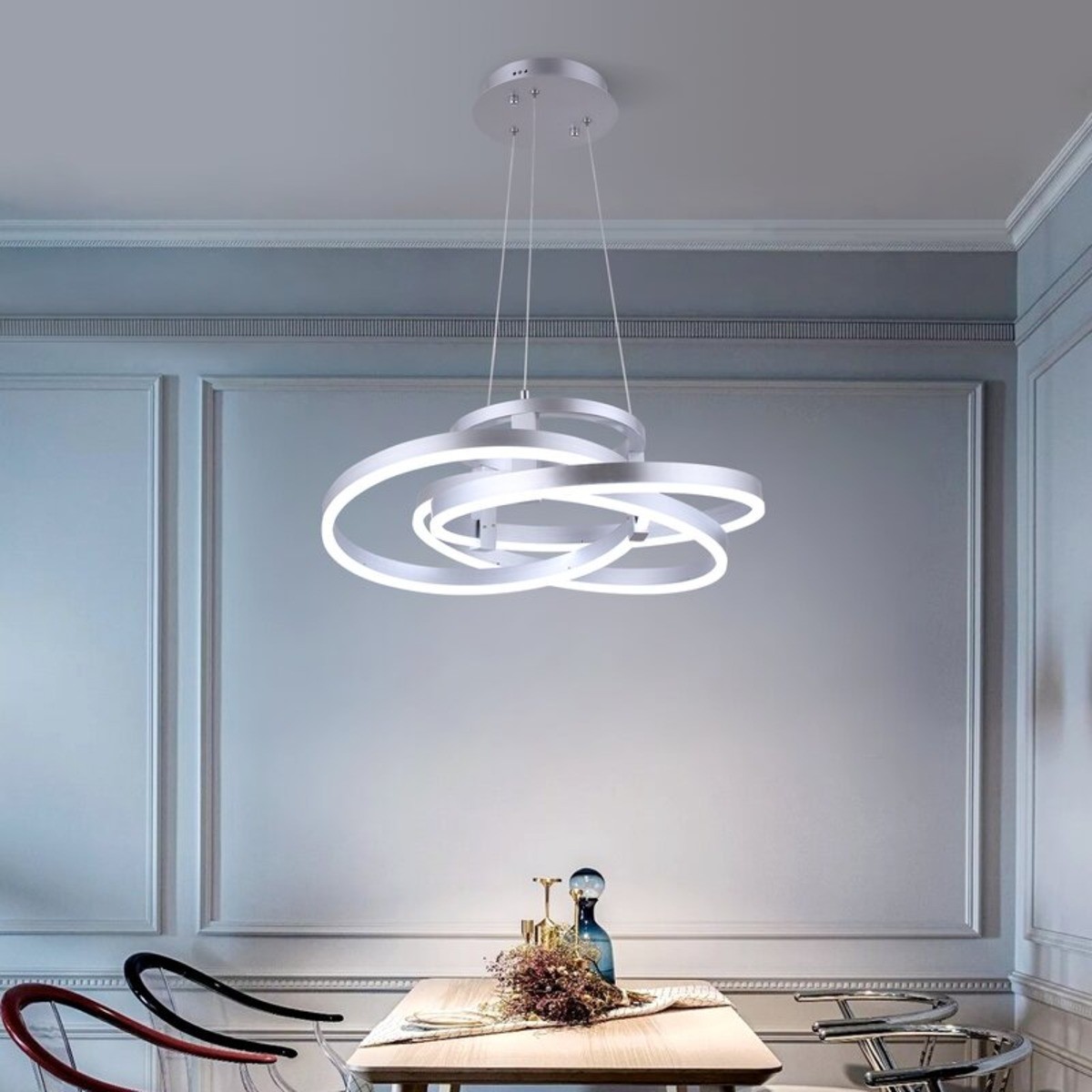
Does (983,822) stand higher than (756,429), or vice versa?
(756,429)

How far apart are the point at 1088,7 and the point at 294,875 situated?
8.84ft

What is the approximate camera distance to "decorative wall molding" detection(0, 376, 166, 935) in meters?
3.57

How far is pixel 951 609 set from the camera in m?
3.66

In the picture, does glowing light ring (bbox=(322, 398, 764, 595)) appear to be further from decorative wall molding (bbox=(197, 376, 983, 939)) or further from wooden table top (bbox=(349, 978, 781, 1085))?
wooden table top (bbox=(349, 978, 781, 1085))

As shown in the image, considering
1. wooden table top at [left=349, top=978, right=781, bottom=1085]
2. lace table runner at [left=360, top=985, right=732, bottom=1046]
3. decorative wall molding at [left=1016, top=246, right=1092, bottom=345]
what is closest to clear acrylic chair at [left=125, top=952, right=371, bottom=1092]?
lace table runner at [left=360, top=985, right=732, bottom=1046]

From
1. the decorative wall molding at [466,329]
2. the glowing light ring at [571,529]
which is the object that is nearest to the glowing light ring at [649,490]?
the glowing light ring at [571,529]

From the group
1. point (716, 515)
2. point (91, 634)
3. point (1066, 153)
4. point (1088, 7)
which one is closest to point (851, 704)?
point (716, 515)

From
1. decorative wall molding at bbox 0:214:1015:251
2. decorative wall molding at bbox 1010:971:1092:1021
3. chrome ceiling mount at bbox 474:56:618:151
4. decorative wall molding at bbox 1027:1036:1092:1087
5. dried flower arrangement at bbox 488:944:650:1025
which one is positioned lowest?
decorative wall molding at bbox 1027:1036:1092:1087

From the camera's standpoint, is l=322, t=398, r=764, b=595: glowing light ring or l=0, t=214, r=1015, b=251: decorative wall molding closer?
l=322, t=398, r=764, b=595: glowing light ring

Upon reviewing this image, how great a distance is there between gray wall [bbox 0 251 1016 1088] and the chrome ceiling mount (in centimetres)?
71

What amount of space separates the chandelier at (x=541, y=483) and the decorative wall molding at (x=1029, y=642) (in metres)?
0.99

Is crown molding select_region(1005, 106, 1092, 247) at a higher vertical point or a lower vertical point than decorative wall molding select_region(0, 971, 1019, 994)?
higher

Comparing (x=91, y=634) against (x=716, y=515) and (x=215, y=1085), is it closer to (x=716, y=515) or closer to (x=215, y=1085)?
(x=215, y=1085)

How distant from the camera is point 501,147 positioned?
3232mm
